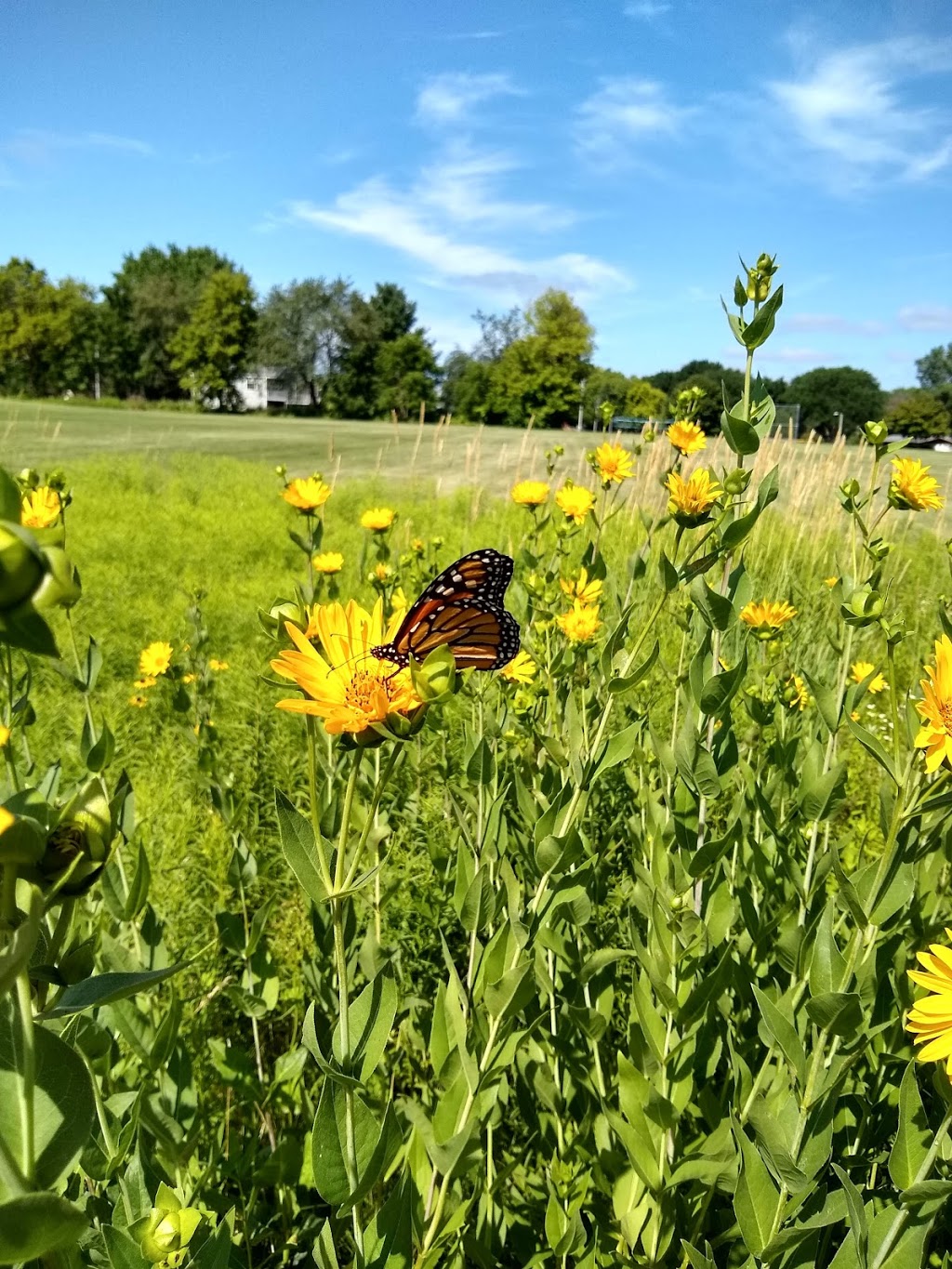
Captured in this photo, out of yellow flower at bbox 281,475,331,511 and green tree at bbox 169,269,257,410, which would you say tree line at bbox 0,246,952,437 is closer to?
green tree at bbox 169,269,257,410

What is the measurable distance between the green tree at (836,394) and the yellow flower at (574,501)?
140 ft

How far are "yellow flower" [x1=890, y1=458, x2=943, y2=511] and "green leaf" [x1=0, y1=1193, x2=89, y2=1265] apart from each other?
5.50ft

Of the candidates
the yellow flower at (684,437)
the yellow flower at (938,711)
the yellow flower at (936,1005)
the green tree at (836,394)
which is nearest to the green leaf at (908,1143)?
the yellow flower at (936,1005)

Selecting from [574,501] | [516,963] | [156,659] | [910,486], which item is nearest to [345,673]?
[516,963]

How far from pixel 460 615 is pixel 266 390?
55.1 m

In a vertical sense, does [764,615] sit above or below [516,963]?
above

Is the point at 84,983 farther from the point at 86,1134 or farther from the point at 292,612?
the point at 292,612

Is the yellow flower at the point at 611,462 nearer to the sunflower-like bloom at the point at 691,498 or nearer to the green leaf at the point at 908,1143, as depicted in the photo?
the sunflower-like bloom at the point at 691,498

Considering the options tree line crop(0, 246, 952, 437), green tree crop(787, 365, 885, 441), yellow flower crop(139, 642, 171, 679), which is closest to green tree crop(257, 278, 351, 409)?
tree line crop(0, 246, 952, 437)

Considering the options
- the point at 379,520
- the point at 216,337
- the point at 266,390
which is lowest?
the point at 379,520

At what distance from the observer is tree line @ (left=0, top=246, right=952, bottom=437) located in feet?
136

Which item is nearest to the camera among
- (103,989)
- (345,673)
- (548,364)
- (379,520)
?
(103,989)

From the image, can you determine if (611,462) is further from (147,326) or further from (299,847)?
(147,326)

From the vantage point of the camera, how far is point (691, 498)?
1417 mm
